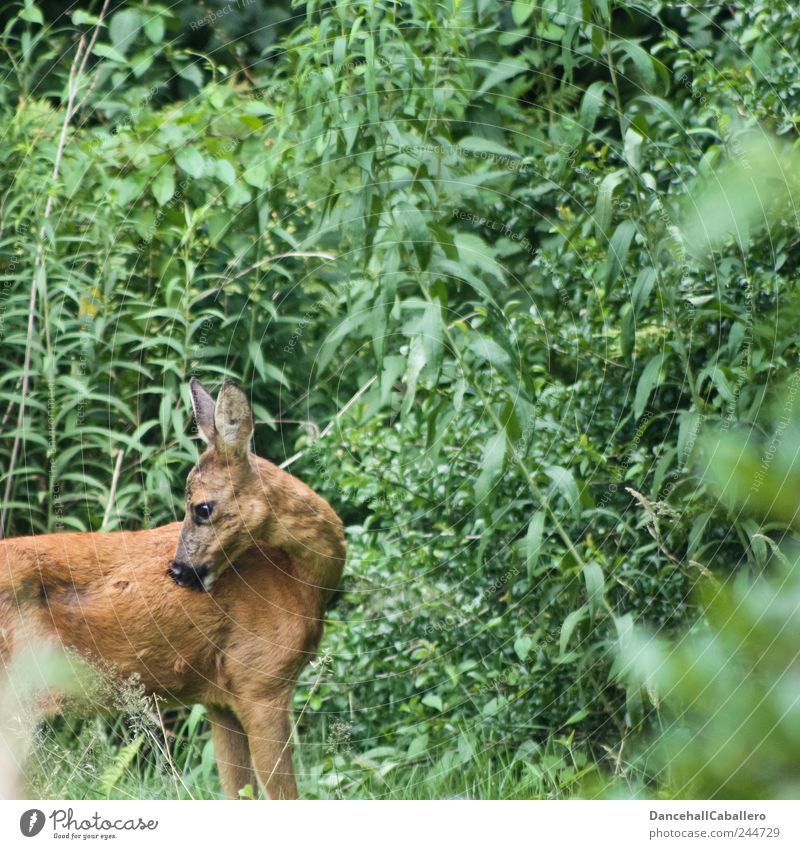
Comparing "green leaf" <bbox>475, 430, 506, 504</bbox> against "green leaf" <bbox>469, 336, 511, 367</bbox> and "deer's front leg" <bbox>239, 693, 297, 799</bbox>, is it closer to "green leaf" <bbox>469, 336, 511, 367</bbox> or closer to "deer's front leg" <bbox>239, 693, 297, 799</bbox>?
"green leaf" <bbox>469, 336, 511, 367</bbox>

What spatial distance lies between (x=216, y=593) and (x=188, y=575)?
0.21 feet

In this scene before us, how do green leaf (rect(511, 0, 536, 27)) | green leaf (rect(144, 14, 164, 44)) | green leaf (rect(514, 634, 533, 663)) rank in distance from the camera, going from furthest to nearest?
green leaf (rect(144, 14, 164, 44))
green leaf (rect(511, 0, 536, 27))
green leaf (rect(514, 634, 533, 663))

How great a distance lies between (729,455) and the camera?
88cm

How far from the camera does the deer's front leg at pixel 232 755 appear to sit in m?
1.96

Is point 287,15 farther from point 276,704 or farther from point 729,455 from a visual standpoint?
point 729,455

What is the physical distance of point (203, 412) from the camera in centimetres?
190

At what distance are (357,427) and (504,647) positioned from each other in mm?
613

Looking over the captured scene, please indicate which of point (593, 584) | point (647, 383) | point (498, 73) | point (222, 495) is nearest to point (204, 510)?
point (222, 495)

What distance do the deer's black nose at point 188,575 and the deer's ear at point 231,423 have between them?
0.23m

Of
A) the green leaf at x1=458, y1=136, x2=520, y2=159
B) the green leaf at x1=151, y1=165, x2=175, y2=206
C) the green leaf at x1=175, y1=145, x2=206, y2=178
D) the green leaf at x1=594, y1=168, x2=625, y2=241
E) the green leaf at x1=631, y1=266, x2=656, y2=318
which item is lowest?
the green leaf at x1=151, y1=165, x2=175, y2=206

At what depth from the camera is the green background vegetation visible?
2.06 m

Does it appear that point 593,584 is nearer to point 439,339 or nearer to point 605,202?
point 439,339

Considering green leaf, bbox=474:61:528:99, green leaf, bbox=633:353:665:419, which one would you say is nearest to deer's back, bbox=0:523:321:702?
green leaf, bbox=633:353:665:419

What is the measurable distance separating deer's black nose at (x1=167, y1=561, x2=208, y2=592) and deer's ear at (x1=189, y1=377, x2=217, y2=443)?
9.5 inches
